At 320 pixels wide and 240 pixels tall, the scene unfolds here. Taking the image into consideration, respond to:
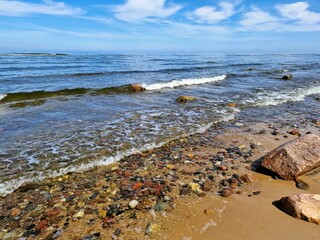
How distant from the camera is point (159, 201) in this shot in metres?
4.41

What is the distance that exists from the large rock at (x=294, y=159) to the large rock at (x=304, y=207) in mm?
1188

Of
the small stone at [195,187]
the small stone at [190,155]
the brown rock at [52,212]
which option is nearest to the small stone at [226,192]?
the small stone at [195,187]

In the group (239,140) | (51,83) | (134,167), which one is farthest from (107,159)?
(51,83)

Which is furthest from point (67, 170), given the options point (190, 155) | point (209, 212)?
point (209, 212)

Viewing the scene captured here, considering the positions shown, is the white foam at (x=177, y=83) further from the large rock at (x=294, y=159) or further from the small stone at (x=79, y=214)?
the small stone at (x=79, y=214)

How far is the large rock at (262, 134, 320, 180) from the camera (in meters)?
5.12

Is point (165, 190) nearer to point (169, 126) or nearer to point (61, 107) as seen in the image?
point (169, 126)

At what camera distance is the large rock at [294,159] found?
5121 mm

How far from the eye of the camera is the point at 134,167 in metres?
5.75

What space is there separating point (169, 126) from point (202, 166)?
10.9 ft

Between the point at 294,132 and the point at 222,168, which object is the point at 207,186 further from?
the point at 294,132

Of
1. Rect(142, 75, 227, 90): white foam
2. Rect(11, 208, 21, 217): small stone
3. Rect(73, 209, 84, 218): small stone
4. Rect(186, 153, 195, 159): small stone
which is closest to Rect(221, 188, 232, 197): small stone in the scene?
Rect(186, 153, 195, 159): small stone

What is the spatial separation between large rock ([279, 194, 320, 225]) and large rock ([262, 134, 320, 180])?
1.19 metres

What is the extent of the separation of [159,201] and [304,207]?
2.21 metres
